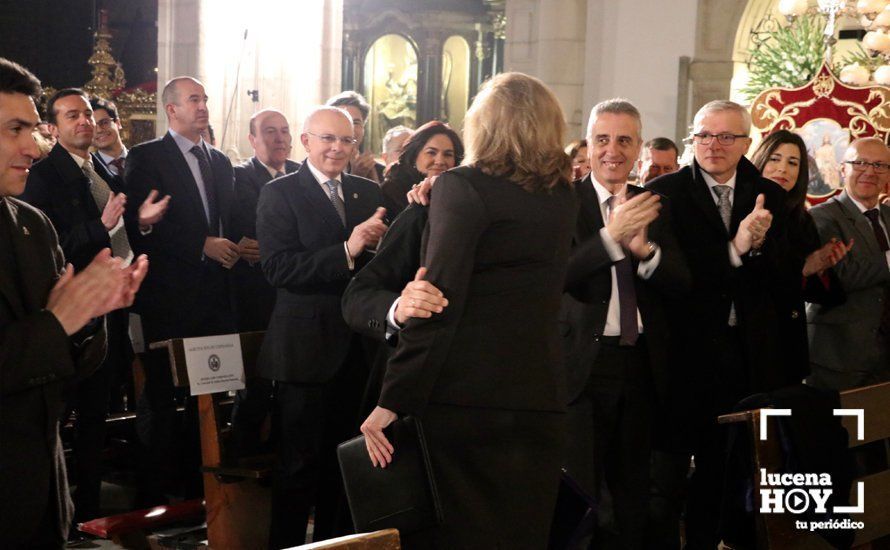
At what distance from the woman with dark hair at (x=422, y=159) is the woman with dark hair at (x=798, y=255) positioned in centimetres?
129

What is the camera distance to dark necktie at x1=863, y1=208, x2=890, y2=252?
5.16 meters

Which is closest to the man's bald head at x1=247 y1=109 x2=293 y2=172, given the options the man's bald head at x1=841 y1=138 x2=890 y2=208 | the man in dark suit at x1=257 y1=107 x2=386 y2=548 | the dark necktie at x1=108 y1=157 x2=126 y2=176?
the dark necktie at x1=108 y1=157 x2=126 y2=176

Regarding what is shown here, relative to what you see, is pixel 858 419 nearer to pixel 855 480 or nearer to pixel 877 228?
pixel 855 480

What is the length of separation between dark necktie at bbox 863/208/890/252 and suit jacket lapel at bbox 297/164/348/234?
240cm

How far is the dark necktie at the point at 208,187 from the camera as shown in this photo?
5148 millimetres

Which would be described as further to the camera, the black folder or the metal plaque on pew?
the metal plaque on pew

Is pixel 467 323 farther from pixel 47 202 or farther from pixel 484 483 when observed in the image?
pixel 47 202

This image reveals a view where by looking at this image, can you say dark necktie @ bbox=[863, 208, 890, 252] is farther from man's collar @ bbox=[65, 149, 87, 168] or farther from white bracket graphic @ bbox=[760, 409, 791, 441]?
man's collar @ bbox=[65, 149, 87, 168]

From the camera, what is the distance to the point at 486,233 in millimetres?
2846

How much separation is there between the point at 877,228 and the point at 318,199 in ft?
8.25

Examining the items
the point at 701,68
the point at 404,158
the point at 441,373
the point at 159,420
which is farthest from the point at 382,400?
the point at 701,68

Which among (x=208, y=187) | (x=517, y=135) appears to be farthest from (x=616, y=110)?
(x=208, y=187)

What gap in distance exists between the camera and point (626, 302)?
12.5ft

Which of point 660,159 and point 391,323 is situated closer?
point 391,323
